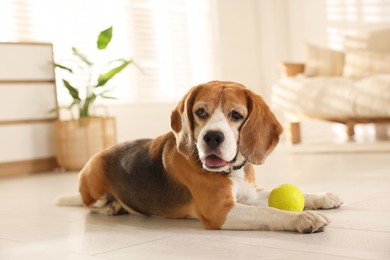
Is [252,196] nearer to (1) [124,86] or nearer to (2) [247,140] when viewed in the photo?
(2) [247,140]

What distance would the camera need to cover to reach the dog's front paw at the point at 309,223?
1.95 m

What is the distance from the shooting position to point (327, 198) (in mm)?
2428

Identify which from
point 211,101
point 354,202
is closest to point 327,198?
point 354,202

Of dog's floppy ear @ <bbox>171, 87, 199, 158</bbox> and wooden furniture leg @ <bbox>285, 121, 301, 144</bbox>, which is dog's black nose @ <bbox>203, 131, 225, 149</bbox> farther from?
wooden furniture leg @ <bbox>285, 121, 301, 144</bbox>

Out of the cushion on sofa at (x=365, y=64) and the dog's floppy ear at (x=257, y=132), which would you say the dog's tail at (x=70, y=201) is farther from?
the cushion on sofa at (x=365, y=64)

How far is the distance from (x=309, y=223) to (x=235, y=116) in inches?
17.7

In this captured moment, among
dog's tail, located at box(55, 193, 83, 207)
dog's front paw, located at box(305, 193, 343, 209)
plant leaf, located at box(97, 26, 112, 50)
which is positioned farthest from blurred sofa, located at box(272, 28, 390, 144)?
dog's tail, located at box(55, 193, 83, 207)

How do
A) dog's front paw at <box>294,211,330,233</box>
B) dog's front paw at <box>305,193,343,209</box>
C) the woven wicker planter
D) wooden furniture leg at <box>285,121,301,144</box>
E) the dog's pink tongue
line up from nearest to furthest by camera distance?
dog's front paw at <box>294,211,330,233</box>
the dog's pink tongue
dog's front paw at <box>305,193,343,209</box>
the woven wicker planter
wooden furniture leg at <box>285,121,301,144</box>

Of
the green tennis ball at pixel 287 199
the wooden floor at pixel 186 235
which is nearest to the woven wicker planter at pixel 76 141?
the wooden floor at pixel 186 235

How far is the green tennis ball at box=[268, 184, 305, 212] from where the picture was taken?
7.14 feet

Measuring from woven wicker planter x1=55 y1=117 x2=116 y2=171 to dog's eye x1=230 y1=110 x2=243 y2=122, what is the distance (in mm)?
3075

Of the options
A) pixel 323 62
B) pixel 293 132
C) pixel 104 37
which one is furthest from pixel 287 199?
pixel 323 62

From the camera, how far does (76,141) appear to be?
4.97 meters

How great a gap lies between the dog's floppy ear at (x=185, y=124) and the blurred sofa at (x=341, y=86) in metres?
3.22
